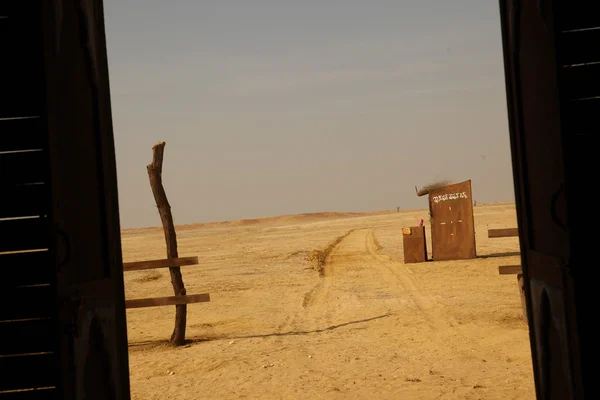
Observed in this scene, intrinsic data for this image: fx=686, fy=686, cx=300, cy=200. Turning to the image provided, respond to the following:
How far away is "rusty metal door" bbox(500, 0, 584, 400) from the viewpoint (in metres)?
2.77

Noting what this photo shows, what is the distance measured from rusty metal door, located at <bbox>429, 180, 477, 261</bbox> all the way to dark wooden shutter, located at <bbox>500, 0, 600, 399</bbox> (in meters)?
17.3

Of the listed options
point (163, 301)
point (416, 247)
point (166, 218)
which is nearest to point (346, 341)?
point (163, 301)

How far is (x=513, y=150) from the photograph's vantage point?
3.71m

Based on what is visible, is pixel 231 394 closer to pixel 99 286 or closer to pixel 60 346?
pixel 99 286

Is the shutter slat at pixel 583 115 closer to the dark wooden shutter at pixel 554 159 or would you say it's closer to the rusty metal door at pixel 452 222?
the dark wooden shutter at pixel 554 159

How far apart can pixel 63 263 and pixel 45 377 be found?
21.0 inches

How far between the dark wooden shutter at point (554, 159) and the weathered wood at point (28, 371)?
2165 millimetres

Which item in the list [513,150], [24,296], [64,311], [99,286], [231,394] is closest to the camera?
[64,311]

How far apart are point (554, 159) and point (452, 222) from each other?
18.7 metres

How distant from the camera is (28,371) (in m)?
2.88

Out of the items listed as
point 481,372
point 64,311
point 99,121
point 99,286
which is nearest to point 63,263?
point 64,311

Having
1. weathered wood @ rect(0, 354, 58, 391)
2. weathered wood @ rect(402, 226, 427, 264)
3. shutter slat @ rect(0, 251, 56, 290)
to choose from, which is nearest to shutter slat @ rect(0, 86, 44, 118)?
shutter slat @ rect(0, 251, 56, 290)

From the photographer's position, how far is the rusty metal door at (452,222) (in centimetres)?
2084

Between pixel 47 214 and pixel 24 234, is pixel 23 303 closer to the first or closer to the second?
pixel 24 234
